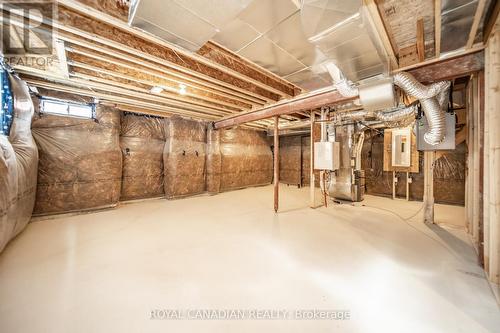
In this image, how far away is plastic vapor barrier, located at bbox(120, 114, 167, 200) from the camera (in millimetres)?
4172

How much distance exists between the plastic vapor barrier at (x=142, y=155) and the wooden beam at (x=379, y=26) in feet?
14.9

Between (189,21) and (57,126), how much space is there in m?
3.49

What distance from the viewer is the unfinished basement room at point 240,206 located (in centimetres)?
127

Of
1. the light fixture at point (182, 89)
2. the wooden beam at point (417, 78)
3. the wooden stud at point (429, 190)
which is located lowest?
the wooden stud at point (429, 190)

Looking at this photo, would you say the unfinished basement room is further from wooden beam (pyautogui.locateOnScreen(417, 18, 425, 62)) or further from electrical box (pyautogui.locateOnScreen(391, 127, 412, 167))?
electrical box (pyautogui.locateOnScreen(391, 127, 412, 167))

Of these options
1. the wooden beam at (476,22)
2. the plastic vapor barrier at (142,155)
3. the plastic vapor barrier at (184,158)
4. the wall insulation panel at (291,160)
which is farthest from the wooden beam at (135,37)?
the wall insulation panel at (291,160)

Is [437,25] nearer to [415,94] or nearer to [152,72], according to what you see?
[415,94]

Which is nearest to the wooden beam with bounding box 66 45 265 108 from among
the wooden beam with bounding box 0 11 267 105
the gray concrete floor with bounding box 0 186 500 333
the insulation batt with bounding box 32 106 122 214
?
the wooden beam with bounding box 0 11 267 105

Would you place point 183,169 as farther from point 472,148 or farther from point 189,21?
point 472,148

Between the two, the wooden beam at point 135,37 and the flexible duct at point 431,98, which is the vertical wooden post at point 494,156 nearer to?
the flexible duct at point 431,98

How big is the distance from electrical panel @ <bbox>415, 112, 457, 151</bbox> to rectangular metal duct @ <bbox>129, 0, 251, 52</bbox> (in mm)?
2811

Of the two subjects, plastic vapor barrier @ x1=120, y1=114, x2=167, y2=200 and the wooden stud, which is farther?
plastic vapor barrier @ x1=120, y1=114, x2=167, y2=200

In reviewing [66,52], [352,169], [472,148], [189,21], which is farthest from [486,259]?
[66,52]

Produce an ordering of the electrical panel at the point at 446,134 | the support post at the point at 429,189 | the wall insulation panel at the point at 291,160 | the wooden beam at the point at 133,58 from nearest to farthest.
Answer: the wooden beam at the point at 133,58
the electrical panel at the point at 446,134
the support post at the point at 429,189
the wall insulation panel at the point at 291,160
